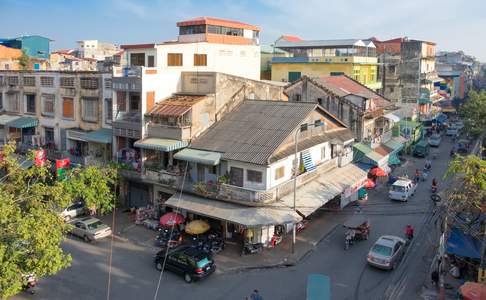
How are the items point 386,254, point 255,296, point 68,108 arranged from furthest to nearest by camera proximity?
1. point 68,108
2. point 386,254
3. point 255,296

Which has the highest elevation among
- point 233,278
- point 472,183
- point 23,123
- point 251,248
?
point 23,123

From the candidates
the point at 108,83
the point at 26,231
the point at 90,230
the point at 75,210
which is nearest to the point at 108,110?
the point at 108,83

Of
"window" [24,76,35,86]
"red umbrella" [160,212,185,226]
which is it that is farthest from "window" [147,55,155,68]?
"window" [24,76,35,86]

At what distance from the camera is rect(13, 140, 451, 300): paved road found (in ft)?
79.9

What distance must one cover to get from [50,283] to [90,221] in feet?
22.8

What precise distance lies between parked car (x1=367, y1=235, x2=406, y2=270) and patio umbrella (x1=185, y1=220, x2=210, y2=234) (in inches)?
399

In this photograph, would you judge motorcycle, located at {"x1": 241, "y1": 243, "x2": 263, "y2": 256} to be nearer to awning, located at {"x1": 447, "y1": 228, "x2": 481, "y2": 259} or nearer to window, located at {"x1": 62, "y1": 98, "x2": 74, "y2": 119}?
awning, located at {"x1": 447, "y1": 228, "x2": 481, "y2": 259}

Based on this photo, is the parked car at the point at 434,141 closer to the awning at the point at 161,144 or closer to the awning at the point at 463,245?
the awning at the point at 463,245

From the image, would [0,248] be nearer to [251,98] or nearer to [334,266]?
[334,266]

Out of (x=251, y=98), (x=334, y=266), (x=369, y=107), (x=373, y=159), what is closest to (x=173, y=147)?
(x=251, y=98)

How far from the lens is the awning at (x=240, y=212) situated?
27.7 m

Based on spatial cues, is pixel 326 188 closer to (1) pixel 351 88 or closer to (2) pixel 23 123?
(1) pixel 351 88

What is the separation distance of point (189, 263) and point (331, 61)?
144ft

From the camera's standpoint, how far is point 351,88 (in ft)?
176
